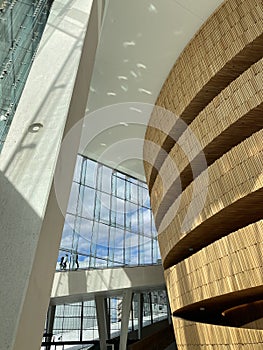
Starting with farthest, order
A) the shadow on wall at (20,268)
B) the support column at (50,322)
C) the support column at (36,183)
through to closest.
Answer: the support column at (50,322) → the support column at (36,183) → the shadow on wall at (20,268)

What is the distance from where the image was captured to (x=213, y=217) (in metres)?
10.6

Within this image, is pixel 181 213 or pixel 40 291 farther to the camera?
pixel 181 213

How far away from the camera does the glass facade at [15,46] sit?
18.1ft

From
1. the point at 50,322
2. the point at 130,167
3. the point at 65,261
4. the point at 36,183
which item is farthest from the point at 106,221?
the point at 36,183

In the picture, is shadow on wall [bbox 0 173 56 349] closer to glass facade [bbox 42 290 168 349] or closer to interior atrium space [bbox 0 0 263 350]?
interior atrium space [bbox 0 0 263 350]

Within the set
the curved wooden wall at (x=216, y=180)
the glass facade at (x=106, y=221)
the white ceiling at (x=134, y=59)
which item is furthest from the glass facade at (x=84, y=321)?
the white ceiling at (x=134, y=59)

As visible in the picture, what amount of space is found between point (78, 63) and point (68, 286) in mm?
12891

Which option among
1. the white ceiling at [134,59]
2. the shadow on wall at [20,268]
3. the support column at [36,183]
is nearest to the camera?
the shadow on wall at [20,268]

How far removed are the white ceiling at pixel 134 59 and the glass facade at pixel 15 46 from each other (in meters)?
5.02

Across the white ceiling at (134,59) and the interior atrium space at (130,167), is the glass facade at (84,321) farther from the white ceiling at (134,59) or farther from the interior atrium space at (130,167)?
the white ceiling at (134,59)

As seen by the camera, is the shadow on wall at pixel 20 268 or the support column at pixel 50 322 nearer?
the shadow on wall at pixel 20 268

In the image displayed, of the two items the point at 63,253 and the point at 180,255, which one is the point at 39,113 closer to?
the point at 180,255

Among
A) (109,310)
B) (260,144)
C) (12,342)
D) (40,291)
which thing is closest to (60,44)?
(40,291)

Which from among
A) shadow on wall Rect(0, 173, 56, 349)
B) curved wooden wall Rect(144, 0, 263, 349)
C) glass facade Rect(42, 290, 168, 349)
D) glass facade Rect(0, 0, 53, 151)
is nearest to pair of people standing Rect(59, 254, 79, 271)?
glass facade Rect(42, 290, 168, 349)
